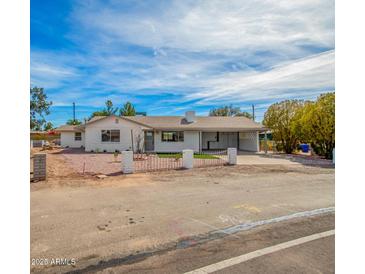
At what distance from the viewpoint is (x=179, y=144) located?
25.1 meters

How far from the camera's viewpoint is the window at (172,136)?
2512cm

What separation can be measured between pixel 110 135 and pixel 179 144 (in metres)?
6.91

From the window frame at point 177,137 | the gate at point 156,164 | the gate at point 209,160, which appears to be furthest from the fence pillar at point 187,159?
the window frame at point 177,137

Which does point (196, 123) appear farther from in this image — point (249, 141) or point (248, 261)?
point (248, 261)

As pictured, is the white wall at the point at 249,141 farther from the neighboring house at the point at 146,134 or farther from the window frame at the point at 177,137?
Answer: the window frame at the point at 177,137

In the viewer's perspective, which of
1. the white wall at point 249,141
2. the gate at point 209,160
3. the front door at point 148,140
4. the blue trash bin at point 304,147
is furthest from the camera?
the blue trash bin at point 304,147

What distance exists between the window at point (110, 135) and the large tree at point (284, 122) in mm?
15629

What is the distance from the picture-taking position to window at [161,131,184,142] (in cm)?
2512

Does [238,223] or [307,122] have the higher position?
[307,122]
